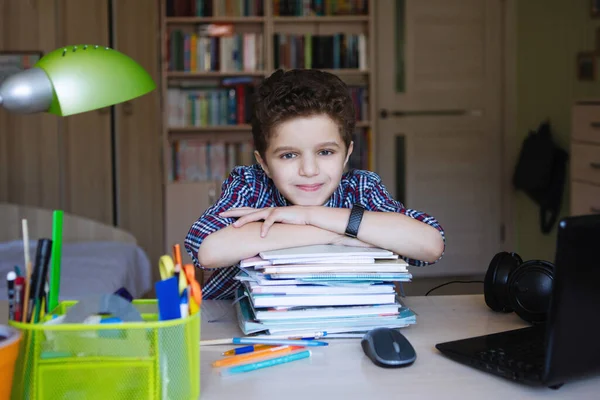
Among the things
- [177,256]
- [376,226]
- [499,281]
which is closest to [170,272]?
[177,256]

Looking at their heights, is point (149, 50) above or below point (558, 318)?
above

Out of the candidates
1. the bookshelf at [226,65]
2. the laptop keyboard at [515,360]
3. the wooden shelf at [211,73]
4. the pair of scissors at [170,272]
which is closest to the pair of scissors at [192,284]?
the pair of scissors at [170,272]

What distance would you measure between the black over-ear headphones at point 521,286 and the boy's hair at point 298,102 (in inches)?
15.2

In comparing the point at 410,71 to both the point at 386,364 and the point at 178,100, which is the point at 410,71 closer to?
the point at 178,100

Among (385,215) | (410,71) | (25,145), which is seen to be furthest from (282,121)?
(410,71)

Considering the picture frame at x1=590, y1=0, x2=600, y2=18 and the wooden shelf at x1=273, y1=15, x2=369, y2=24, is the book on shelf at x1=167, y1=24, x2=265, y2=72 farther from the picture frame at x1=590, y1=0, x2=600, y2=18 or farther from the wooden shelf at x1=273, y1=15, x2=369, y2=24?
the picture frame at x1=590, y1=0, x2=600, y2=18

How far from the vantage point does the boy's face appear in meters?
1.53

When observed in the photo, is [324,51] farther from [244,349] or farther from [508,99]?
[244,349]

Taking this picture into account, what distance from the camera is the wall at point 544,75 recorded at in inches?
199

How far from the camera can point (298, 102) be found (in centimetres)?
155

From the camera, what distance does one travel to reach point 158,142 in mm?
4766

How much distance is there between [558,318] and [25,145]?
3735 millimetres

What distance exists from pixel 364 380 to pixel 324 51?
4038mm

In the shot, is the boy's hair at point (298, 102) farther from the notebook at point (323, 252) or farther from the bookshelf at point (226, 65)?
the bookshelf at point (226, 65)
